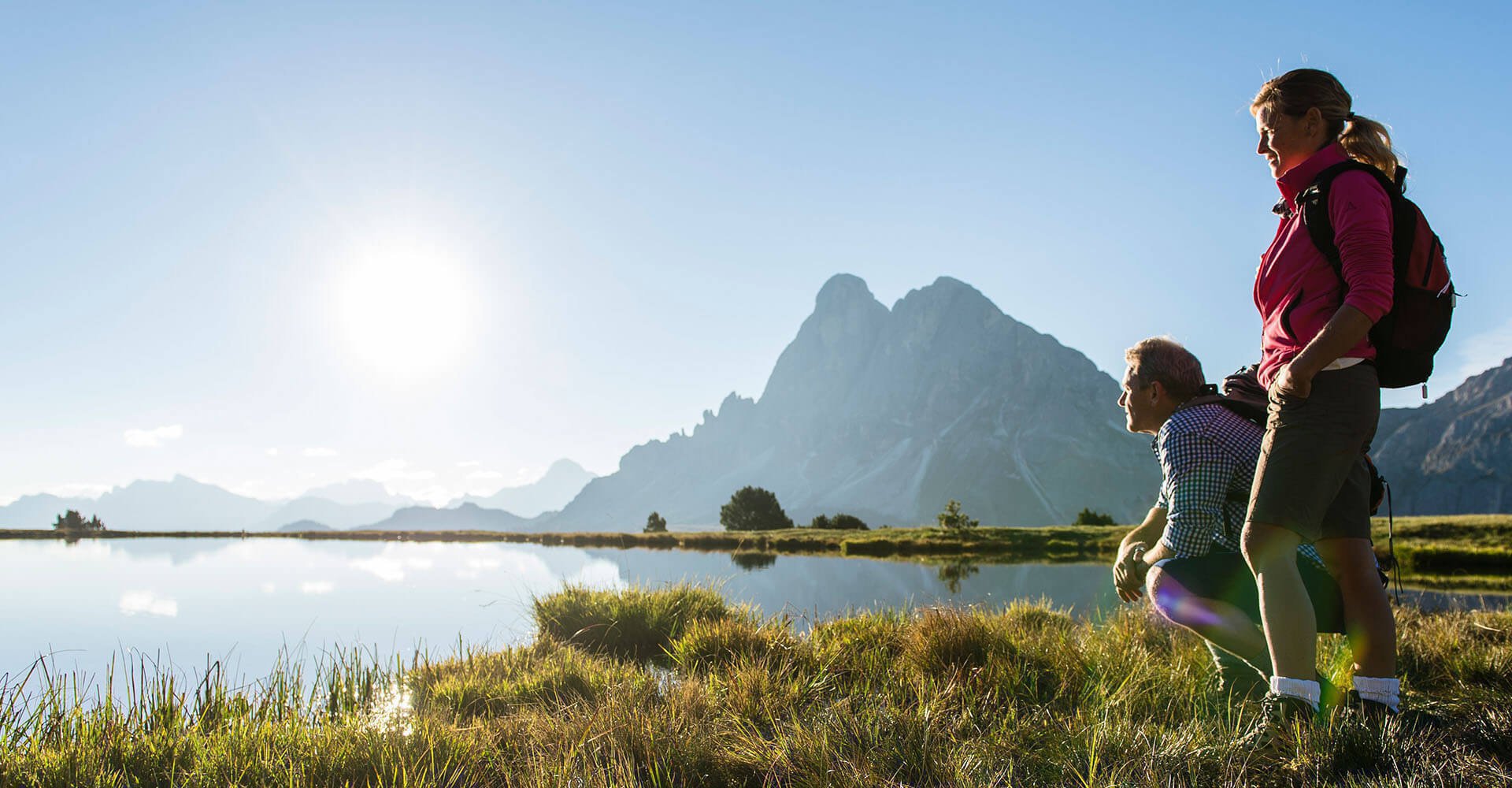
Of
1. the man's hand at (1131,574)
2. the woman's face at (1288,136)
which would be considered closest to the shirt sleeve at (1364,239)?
the woman's face at (1288,136)

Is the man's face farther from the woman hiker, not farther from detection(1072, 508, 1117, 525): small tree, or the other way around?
detection(1072, 508, 1117, 525): small tree

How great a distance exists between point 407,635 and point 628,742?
554 centimetres

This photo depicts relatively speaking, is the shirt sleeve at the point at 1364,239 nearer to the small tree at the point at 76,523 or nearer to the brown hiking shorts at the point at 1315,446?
the brown hiking shorts at the point at 1315,446

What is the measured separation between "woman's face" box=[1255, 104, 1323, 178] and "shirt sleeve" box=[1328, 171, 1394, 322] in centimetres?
32

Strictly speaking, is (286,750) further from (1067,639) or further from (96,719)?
(1067,639)

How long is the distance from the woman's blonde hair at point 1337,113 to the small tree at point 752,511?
55.1 meters

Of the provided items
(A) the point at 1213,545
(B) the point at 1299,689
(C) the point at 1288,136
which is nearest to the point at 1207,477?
(A) the point at 1213,545

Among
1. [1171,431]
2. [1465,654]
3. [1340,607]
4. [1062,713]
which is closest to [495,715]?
[1062,713]

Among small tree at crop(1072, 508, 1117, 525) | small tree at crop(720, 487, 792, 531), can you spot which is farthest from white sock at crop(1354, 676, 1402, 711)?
small tree at crop(720, 487, 792, 531)

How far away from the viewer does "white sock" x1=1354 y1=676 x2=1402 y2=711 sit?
230cm

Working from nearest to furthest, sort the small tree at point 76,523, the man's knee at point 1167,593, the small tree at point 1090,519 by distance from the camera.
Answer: the man's knee at point 1167,593, the small tree at point 76,523, the small tree at point 1090,519

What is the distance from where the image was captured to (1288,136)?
256 centimetres

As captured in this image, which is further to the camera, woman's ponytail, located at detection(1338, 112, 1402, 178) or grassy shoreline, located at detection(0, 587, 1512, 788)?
woman's ponytail, located at detection(1338, 112, 1402, 178)

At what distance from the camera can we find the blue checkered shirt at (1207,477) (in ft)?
8.93
